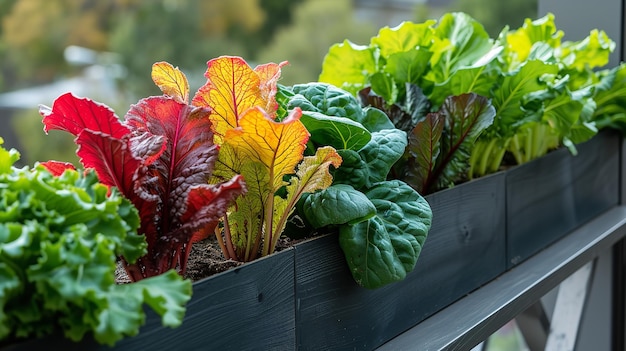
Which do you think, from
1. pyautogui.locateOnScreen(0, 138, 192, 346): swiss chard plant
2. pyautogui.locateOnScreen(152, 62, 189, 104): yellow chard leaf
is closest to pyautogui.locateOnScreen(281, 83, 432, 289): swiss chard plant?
pyautogui.locateOnScreen(152, 62, 189, 104): yellow chard leaf

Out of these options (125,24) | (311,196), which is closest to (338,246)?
(311,196)

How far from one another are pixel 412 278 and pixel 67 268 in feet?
1.65

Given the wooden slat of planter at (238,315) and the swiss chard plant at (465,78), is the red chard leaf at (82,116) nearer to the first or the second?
the wooden slat of planter at (238,315)

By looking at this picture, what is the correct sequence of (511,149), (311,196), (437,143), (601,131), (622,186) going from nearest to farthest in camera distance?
(311,196), (437,143), (511,149), (601,131), (622,186)

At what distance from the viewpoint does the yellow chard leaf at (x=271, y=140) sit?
60cm

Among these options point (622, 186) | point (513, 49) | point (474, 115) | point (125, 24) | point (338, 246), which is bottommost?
point (622, 186)

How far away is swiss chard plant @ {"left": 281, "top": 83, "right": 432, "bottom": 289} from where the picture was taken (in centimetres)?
70

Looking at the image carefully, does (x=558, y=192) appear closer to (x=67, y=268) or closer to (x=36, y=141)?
(x=67, y=268)

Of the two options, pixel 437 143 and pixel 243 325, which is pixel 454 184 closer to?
pixel 437 143

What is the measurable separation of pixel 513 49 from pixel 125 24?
583 inches

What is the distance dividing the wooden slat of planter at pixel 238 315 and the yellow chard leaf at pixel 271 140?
0.28ft

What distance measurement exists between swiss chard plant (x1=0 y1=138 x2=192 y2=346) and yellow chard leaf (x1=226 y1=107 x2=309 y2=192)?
15cm

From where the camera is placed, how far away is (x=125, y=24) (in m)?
15.1

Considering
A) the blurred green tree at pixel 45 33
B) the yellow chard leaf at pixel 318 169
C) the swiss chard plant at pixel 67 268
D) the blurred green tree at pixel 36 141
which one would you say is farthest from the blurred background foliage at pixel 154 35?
the swiss chard plant at pixel 67 268
